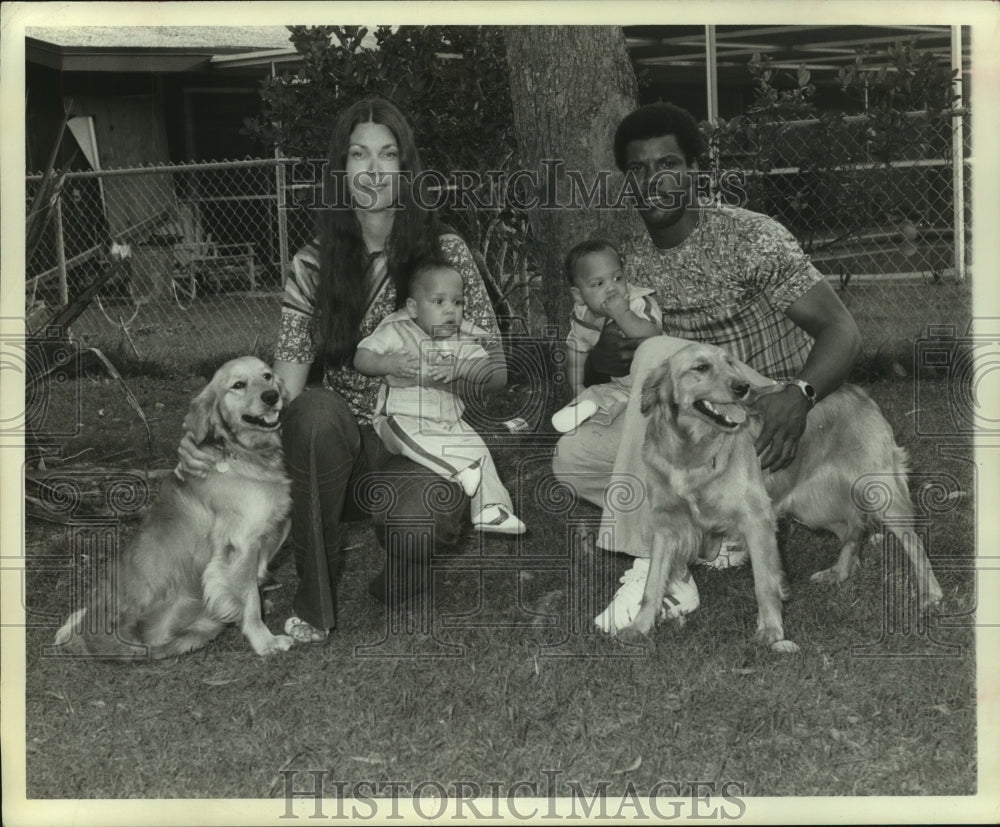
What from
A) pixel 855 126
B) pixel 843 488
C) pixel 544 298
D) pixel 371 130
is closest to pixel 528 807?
pixel 843 488

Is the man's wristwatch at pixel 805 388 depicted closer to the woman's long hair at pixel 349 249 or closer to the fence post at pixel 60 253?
the woman's long hair at pixel 349 249

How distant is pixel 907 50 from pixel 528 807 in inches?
119

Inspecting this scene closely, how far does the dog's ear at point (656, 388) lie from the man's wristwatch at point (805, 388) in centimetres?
45

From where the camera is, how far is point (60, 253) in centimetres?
516

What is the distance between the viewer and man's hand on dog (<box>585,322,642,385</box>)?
4.70 metres

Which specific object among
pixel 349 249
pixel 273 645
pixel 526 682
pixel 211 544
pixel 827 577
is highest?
pixel 349 249

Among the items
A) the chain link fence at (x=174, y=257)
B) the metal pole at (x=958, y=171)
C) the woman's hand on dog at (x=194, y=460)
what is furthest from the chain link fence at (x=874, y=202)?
the woman's hand on dog at (x=194, y=460)

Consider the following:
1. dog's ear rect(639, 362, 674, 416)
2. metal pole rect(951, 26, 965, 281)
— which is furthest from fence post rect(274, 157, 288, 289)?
metal pole rect(951, 26, 965, 281)

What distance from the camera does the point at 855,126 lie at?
200 inches

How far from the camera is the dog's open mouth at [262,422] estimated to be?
179 inches

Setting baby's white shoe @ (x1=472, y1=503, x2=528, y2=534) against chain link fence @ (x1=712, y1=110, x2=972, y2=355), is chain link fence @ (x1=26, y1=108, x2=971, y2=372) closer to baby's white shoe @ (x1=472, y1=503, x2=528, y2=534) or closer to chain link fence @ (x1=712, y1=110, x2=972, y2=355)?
chain link fence @ (x1=712, y1=110, x2=972, y2=355)

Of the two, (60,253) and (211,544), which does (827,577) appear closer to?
(211,544)

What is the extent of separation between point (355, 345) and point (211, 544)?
0.86 meters

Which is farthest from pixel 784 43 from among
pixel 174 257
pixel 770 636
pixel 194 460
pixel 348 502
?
pixel 194 460
